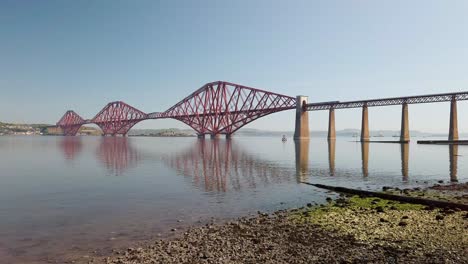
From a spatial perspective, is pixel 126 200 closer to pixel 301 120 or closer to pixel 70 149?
pixel 70 149

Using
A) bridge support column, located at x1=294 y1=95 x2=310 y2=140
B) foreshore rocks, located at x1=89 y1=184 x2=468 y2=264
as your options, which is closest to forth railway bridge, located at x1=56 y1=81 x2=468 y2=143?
bridge support column, located at x1=294 y1=95 x2=310 y2=140

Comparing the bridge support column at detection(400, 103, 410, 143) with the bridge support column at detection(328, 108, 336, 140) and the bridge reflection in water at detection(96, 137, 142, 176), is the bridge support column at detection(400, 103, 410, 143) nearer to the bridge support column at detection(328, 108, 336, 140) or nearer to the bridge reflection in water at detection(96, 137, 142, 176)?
the bridge support column at detection(328, 108, 336, 140)

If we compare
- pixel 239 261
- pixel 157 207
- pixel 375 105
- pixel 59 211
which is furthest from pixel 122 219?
pixel 375 105

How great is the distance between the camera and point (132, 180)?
76.6ft

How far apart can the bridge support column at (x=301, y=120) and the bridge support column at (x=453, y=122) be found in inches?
1633

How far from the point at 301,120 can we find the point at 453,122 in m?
42.7

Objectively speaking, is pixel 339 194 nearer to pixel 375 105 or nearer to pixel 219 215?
pixel 219 215

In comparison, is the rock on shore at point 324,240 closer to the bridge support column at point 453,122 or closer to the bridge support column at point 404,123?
the bridge support column at point 453,122

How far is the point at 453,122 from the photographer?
73.8m

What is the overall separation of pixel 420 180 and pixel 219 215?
15.7 m

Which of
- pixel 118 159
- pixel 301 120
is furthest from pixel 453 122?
pixel 118 159

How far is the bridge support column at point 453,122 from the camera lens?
7400 cm

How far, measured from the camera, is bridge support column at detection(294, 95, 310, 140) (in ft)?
355

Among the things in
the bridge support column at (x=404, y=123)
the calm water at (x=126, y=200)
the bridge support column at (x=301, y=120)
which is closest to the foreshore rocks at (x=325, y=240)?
the calm water at (x=126, y=200)
